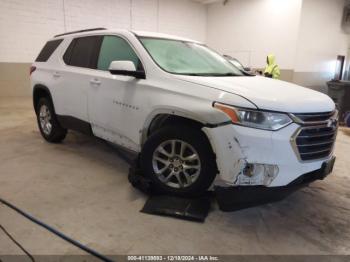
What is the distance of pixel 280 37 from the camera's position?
10789 millimetres

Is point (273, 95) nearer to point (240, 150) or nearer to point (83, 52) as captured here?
point (240, 150)

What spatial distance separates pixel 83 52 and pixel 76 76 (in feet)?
1.13

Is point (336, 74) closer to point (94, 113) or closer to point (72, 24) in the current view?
point (72, 24)

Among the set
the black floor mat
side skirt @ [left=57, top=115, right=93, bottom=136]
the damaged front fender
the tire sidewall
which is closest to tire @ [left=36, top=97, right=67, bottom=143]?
the tire sidewall

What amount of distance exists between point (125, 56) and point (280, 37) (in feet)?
30.9

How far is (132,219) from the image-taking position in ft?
7.80

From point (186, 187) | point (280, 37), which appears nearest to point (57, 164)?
point (186, 187)

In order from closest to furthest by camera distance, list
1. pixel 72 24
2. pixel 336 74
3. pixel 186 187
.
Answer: pixel 186 187, pixel 72 24, pixel 336 74

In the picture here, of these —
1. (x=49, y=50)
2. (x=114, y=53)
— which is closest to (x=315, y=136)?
(x=114, y=53)

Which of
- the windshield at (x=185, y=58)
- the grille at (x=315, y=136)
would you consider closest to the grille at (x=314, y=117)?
the grille at (x=315, y=136)

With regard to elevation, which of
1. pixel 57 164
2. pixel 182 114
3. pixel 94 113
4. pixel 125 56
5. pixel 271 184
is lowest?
pixel 57 164

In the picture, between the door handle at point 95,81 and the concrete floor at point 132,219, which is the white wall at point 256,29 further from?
the door handle at point 95,81

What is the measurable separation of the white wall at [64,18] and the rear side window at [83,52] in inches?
239

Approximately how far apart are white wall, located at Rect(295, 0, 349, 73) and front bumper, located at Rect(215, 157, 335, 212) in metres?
9.51
